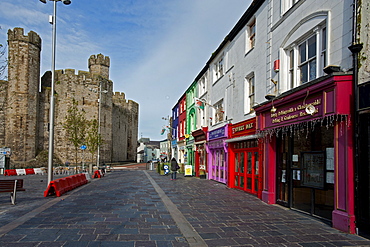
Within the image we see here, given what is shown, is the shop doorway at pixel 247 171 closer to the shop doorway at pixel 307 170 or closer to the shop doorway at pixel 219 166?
the shop doorway at pixel 307 170

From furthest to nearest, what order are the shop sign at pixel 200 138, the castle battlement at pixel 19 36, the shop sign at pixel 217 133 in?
the castle battlement at pixel 19 36 → the shop sign at pixel 200 138 → the shop sign at pixel 217 133

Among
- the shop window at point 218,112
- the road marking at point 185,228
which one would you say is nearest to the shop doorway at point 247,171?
the shop window at point 218,112

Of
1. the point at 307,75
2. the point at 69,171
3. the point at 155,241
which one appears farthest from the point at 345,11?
the point at 69,171

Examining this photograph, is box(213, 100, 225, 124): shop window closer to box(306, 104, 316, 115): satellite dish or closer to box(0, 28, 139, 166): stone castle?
box(306, 104, 316, 115): satellite dish

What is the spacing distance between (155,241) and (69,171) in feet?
95.8

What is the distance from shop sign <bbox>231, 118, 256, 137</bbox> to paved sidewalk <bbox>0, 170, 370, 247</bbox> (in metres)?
3.31

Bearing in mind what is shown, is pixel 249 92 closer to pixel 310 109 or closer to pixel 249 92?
pixel 249 92

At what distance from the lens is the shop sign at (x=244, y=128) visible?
1286 centimetres

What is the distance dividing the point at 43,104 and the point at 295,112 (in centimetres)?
3626

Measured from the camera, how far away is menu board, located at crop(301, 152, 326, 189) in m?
8.04

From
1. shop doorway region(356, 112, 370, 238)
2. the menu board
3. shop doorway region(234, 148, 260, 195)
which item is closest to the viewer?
shop doorway region(356, 112, 370, 238)

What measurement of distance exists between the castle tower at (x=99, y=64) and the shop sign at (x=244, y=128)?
35443mm

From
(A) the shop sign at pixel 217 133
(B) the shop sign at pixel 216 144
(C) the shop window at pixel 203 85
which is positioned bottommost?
(B) the shop sign at pixel 216 144

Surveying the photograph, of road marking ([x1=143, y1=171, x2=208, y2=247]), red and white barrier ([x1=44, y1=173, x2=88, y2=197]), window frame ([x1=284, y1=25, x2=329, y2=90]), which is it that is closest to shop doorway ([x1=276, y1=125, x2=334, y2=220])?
window frame ([x1=284, y1=25, x2=329, y2=90])
